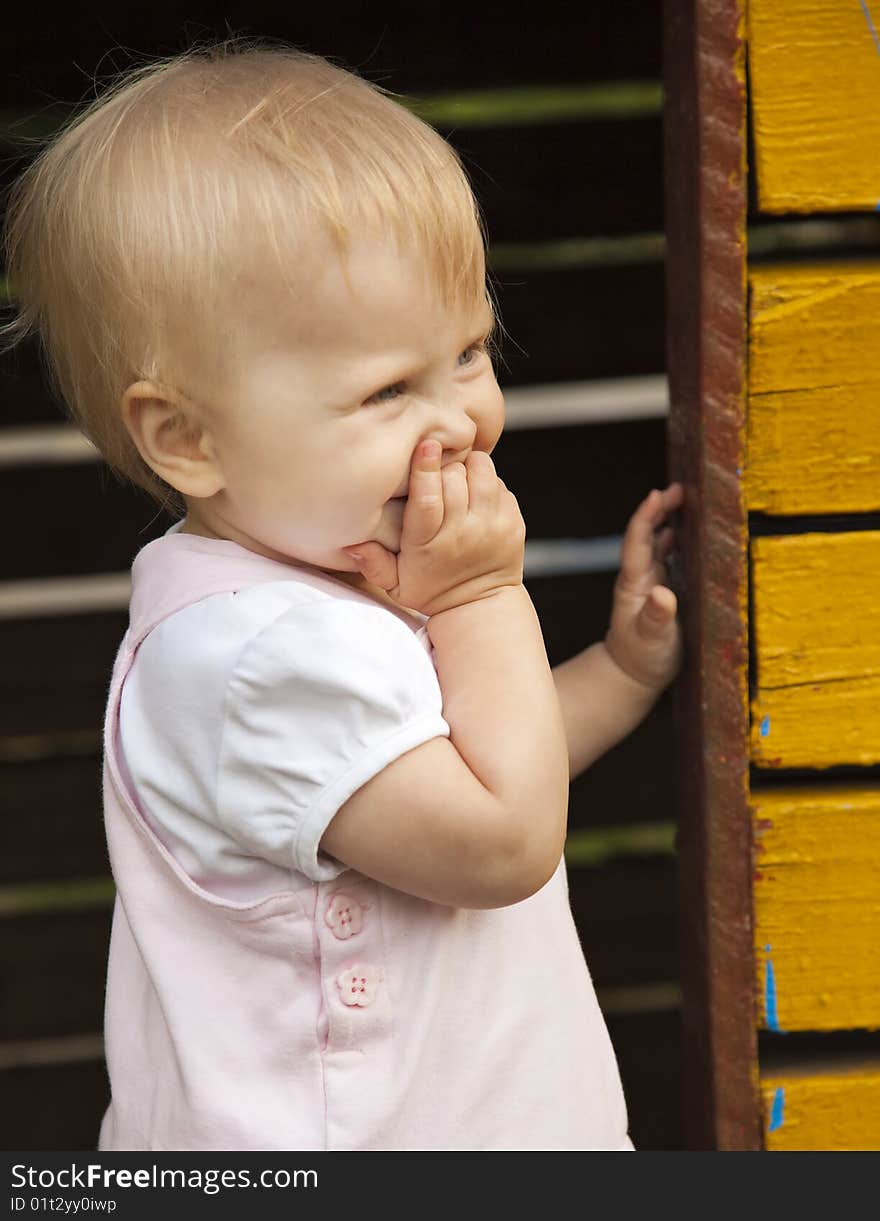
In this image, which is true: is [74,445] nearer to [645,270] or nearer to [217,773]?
[645,270]

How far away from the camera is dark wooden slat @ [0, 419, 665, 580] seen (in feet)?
6.12

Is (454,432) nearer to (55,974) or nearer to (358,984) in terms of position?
(358,984)

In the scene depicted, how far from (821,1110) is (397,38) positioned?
1277 mm

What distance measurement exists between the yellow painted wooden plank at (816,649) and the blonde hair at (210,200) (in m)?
0.40

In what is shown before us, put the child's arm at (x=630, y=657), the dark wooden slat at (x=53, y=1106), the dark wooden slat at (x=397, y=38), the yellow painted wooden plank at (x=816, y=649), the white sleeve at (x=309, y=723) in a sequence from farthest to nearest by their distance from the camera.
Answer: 1. the dark wooden slat at (x=53, y=1106)
2. the dark wooden slat at (x=397, y=38)
3. the child's arm at (x=630, y=657)
4. the yellow painted wooden plank at (x=816, y=649)
5. the white sleeve at (x=309, y=723)

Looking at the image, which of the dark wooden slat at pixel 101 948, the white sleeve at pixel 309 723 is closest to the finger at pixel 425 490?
the white sleeve at pixel 309 723

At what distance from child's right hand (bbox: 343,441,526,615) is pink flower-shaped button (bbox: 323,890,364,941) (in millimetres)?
252

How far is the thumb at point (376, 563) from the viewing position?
3.90 feet

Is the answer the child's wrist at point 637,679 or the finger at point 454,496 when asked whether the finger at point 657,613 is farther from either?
the finger at point 454,496

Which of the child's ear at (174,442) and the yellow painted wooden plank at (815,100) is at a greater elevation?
the yellow painted wooden plank at (815,100)

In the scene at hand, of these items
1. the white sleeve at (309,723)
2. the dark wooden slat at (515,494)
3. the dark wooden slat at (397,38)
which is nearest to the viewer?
the white sleeve at (309,723)

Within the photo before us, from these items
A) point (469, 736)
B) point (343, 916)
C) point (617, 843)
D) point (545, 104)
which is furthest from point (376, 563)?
point (617, 843)

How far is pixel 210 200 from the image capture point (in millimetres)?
1110

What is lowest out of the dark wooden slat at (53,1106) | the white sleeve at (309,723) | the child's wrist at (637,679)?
the dark wooden slat at (53,1106)
